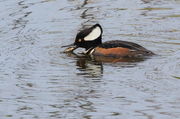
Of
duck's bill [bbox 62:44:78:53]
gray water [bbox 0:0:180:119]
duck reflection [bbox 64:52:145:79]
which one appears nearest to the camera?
gray water [bbox 0:0:180:119]

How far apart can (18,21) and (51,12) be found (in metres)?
1.24

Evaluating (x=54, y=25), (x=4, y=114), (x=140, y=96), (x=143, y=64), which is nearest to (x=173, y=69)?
(x=143, y=64)

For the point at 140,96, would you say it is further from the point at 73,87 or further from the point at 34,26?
the point at 34,26

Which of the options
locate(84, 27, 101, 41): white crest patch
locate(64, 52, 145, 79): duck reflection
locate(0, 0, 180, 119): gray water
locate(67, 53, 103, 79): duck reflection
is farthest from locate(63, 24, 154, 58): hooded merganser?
locate(0, 0, 180, 119): gray water

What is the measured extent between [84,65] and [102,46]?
939 mm

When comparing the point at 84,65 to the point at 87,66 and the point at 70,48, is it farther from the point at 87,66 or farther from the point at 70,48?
the point at 70,48

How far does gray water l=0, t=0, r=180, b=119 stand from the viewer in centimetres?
964

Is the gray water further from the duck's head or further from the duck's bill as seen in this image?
the duck's head

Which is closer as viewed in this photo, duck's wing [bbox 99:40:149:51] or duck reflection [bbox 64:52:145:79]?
duck reflection [bbox 64:52:145:79]

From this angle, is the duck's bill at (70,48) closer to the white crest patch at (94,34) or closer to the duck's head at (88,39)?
the duck's head at (88,39)

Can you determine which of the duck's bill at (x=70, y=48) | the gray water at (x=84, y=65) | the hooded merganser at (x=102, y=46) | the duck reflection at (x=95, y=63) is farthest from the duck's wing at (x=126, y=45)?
the duck's bill at (x=70, y=48)

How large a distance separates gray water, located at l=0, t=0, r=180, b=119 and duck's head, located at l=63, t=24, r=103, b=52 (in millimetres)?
349

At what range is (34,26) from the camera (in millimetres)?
15930

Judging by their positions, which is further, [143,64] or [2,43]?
[2,43]
